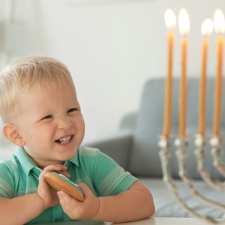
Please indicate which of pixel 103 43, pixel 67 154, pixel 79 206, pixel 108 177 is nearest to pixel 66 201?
pixel 79 206

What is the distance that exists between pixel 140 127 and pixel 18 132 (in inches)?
76.9

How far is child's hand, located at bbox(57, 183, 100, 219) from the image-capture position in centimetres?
105

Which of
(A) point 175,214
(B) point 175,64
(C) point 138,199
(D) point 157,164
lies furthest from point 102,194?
(B) point 175,64

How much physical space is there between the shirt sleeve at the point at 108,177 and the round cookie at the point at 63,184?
0.68 ft

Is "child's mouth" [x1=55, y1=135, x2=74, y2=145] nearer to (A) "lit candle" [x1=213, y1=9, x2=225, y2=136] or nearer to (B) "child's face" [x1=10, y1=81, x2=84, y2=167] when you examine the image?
(B) "child's face" [x1=10, y1=81, x2=84, y2=167]

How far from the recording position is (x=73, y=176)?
127cm

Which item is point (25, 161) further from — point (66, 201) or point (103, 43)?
point (103, 43)

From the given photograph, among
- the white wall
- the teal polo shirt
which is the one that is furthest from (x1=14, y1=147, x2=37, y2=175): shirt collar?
the white wall

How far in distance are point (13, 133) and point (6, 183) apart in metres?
0.11

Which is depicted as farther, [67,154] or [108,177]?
[108,177]

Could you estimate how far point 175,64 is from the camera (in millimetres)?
3500

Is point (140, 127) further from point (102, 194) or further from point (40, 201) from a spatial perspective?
point (40, 201)

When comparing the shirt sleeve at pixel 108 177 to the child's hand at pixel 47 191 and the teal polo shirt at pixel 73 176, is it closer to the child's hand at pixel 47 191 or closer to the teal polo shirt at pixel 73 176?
the teal polo shirt at pixel 73 176

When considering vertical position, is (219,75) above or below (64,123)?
above
